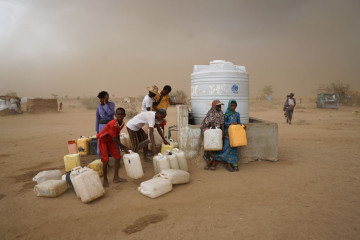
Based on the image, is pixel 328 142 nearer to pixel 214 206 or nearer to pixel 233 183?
pixel 233 183

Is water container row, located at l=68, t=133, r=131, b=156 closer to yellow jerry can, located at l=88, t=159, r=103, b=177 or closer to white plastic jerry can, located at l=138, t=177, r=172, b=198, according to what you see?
yellow jerry can, located at l=88, t=159, r=103, b=177

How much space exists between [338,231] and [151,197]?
7.99 feet

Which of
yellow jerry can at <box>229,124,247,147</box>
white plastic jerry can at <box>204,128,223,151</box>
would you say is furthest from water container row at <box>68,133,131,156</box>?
yellow jerry can at <box>229,124,247,147</box>

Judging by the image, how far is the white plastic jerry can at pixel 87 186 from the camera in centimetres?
332

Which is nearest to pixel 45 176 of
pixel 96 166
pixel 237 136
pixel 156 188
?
pixel 96 166

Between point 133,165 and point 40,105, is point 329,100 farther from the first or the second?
point 40,105

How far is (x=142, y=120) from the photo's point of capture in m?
4.68

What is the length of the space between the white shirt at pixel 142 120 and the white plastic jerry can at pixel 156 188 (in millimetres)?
1130

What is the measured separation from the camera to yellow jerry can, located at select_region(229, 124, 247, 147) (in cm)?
450

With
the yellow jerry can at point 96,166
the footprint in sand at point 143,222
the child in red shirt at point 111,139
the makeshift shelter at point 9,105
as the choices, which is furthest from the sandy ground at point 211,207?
the makeshift shelter at point 9,105

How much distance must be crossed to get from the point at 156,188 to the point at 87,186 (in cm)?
104

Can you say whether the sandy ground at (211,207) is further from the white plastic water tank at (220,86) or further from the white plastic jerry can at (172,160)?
the white plastic water tank at (220,86)

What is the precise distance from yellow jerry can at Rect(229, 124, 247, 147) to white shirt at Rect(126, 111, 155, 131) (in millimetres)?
1605

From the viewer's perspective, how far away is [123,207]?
323 centimetres
